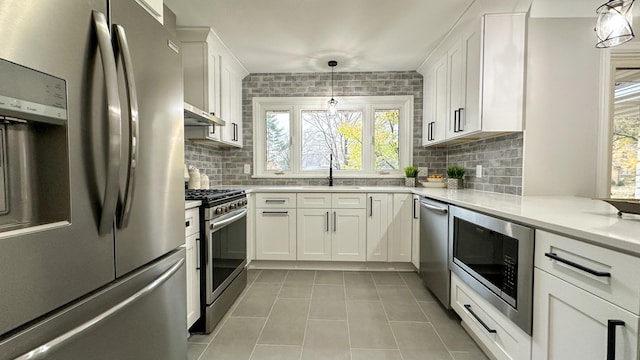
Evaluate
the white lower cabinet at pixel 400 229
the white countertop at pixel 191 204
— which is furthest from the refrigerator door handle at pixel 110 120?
the white lower cabinet at pixel 400 229

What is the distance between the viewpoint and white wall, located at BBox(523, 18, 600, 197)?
2020 mm

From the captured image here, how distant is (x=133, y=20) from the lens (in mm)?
A: 927

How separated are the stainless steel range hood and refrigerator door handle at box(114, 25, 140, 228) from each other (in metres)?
1.10

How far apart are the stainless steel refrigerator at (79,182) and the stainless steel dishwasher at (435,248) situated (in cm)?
193

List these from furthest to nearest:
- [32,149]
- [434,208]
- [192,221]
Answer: [434,208]
[192,221]
[32,149]

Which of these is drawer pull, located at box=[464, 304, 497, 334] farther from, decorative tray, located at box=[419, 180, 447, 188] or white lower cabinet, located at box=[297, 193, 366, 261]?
decorative tray, located at box=[419, 180, 447, 188]

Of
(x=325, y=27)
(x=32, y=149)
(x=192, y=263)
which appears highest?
(x=325, y=27)

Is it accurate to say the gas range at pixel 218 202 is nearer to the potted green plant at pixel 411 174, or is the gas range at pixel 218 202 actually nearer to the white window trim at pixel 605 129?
the potted green plant at pixel 411 174

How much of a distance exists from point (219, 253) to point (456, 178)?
2544 mm

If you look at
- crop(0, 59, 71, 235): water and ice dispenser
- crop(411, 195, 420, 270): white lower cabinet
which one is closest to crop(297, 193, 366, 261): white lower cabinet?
crop(411, 195, 420, 270): white lower cabinet

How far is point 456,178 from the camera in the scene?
9.85 ft

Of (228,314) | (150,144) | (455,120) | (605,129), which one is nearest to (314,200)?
(228,314)

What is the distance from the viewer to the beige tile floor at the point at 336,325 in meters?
1.70

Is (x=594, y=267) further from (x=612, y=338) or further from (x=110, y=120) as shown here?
(x=110, y=120)
